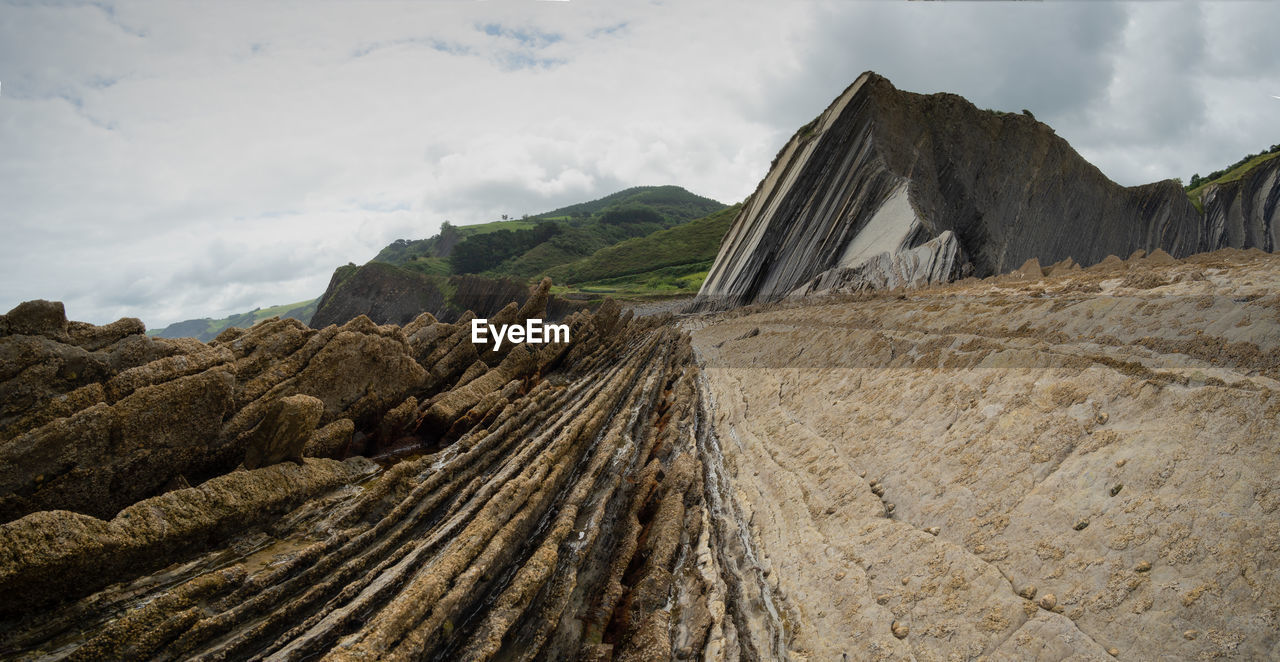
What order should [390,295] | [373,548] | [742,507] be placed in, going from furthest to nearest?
[390,295], [742,507], [373,548]

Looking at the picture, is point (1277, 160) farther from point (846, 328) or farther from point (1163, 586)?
point (1163, 586)

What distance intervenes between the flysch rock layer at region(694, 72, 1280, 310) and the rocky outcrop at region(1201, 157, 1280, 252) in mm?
29809

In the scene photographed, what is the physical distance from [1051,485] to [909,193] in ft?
94.3

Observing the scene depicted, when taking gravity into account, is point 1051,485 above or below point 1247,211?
below

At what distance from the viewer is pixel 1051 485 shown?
6352 millimetres

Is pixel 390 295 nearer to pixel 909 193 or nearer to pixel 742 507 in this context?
pixel 909 193

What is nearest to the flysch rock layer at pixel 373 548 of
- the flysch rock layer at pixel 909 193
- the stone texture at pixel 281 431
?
the stone texture at pixel 281 431

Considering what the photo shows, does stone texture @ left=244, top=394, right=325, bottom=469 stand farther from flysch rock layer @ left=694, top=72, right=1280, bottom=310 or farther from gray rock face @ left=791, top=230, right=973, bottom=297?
flysch rock layer @ left=694, top=72, right=1280, bottom=310

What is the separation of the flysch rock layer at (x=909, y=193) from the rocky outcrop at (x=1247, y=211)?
29809 millimetres

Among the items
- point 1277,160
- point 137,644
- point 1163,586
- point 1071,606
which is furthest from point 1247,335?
point 1277,160

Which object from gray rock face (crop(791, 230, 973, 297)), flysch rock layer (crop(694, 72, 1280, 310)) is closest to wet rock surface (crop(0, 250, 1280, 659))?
gray rock face (crop(791, 230, 973, 297))

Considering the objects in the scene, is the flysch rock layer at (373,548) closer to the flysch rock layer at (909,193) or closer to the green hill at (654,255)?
the flysch rock layer at (909,193)

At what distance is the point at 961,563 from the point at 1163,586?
5.73ft

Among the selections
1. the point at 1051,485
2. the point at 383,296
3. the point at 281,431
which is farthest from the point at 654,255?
the point at 1051,485
